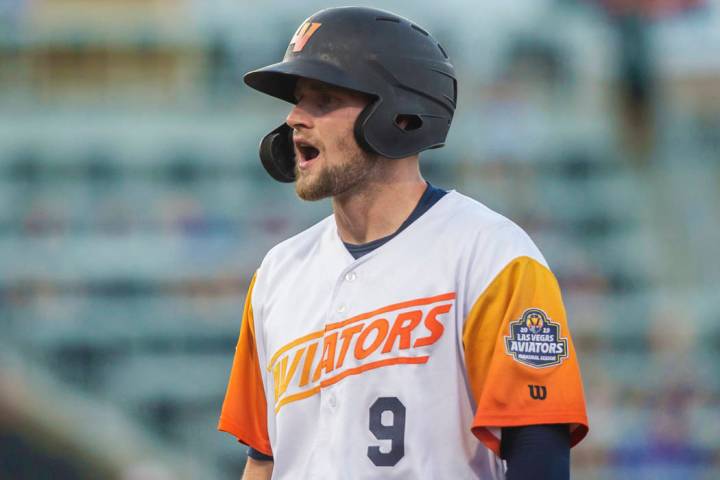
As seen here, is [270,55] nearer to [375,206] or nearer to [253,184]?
[253,184]

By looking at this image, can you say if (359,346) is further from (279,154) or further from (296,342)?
(279,154)

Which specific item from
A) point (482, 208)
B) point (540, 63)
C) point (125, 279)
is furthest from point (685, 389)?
point (482, 208)

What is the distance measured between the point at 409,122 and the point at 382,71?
0.13 metres

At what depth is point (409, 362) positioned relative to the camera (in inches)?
86.4

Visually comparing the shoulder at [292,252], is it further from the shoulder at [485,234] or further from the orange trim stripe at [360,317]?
the shoulder at [485,234]

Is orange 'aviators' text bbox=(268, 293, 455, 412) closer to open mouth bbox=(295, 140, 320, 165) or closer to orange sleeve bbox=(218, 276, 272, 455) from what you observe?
orange sleeve bbox=(218, 276, 272, 455)

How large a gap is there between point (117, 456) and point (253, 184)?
9.24 feet

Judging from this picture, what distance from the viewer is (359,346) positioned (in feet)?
7.41

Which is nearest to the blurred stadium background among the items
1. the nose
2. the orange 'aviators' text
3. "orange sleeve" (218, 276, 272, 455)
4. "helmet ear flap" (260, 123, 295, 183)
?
"orange sleeve" (218, 276, 272, 455)

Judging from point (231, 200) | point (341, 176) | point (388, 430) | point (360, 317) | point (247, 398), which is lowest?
point (388, 430)

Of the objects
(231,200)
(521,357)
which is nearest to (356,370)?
(521,357)

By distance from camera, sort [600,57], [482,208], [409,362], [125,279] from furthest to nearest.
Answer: [600,57] → [125,279] → [482,208] → [409,362]

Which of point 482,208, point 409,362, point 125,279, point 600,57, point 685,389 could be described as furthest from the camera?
point 600,57

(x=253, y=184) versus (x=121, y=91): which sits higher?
(x=121, y=91)
